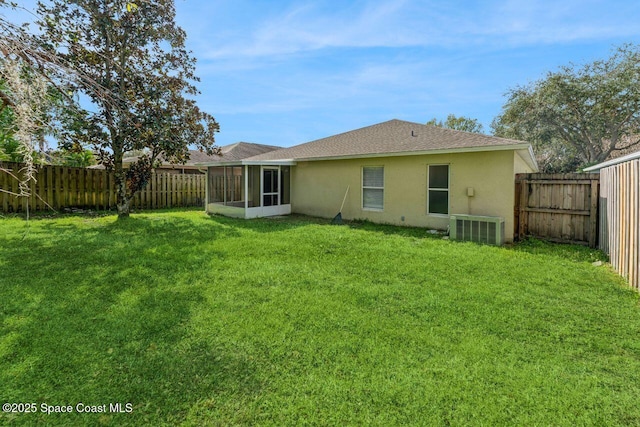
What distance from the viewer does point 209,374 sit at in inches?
99.7

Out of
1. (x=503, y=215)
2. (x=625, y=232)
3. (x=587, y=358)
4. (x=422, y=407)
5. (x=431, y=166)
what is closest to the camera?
(x=422, y=407)

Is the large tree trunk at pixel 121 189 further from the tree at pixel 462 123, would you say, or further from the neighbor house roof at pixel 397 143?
the tree at pixel 462 123

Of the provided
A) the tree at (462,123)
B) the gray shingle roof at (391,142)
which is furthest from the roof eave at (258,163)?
the tree at (462,123)

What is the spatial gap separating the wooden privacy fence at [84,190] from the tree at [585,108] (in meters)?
22.3

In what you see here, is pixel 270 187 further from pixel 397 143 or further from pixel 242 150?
pixel 242 150

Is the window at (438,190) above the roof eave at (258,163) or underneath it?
underneath

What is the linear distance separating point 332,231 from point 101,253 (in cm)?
527

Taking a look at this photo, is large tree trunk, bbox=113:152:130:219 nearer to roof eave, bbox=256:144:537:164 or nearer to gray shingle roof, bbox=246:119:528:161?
gray shingle roof, bbox=246:119:528:161

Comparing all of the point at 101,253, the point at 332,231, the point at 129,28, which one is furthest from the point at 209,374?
the point at 129,28

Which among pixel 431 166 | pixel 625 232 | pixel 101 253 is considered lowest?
pixel 101 253

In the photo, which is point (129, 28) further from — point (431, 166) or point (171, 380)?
point (171, 380)

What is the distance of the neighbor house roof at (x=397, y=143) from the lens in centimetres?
824

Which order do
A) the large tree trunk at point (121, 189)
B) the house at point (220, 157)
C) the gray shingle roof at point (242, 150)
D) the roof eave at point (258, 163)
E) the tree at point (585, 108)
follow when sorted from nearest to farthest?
the large tree trunk at point (121, 189)
the roof eave at point (258, 163)
the tree at point (585, 108)
the house at point (220, 157)
the gray shingle roof at point (242, 150)

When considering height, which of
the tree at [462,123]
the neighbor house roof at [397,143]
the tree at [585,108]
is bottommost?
the neighbor house roof at [397,143]
